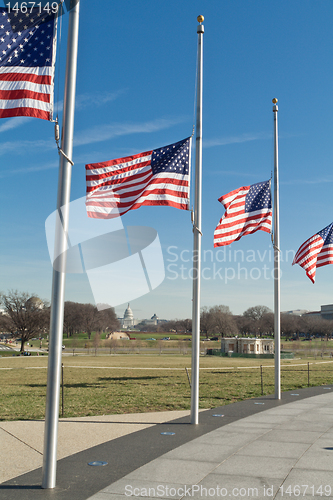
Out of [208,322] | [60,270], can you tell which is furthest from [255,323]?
[60,270]

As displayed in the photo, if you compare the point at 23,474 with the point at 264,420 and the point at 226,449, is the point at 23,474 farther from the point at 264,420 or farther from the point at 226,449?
the point at 264,420

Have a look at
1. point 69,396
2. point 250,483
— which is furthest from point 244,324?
point 250,483

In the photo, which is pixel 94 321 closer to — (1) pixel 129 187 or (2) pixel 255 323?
(2) pixel 255 323

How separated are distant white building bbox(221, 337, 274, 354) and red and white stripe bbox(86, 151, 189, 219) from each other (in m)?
64.2

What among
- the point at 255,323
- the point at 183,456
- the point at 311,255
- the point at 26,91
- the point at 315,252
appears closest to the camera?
the point at 26,91

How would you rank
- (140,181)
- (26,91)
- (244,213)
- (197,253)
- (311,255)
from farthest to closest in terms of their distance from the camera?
(311,255) → (244,213) → (197,253) → (140,181) → (26,91)

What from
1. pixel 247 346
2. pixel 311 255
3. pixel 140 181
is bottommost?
pixel 247 346

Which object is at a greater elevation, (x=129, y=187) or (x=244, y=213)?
(x=244, y=213)

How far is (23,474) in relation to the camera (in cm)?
709

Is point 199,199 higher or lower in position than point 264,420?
higher

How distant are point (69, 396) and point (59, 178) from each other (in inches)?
498

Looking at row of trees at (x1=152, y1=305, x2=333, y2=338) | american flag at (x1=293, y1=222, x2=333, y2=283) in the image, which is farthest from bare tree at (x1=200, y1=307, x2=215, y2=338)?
american flag at (x1=293, y1=222, x2=333, y2=283)

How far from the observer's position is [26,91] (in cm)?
717

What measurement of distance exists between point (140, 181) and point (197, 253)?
2399 millimetres
